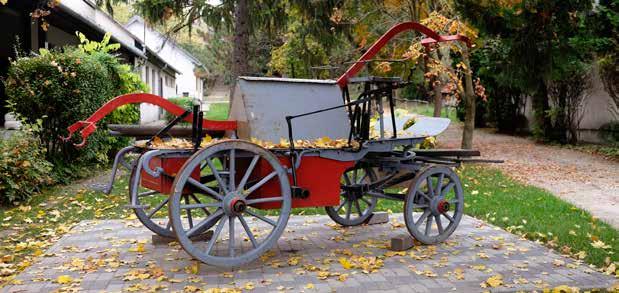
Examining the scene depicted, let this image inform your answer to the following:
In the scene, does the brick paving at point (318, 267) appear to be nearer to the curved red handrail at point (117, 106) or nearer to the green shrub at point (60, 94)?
the curved red handrail at point (117, 106)

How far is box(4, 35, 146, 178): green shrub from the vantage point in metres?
10.0

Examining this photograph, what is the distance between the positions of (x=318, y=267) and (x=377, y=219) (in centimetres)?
217

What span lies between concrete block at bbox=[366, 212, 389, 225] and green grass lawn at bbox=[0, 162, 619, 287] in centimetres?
99

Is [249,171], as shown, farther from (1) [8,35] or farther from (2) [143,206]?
(1) [8,35]

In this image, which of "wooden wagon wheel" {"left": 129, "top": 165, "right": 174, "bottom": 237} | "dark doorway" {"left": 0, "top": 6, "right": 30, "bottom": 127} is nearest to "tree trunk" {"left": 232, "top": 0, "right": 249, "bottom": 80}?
"dark doorway" {"left": 0, "top": 6, "right": 30, "bottom": 127}

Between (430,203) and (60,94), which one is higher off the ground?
(60,94)

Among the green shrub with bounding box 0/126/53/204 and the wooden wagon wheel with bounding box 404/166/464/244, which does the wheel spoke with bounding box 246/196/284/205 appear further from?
the green shrub with bounding box 0/126/53/204

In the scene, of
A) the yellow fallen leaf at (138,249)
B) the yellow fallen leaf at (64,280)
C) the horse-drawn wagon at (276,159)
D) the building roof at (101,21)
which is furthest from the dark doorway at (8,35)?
the yellow fallen leaf at (64,280)

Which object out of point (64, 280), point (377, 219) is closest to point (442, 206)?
point (377, 219)

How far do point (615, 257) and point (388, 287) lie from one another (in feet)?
8.41

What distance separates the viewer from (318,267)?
5453 millimetres

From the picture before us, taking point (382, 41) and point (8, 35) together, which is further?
point (8, 35)

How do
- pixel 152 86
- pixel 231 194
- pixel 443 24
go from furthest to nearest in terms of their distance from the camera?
pixel 152 86 < pixel 443 24 < pixel 231 194

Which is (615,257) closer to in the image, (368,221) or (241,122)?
(368,221)
